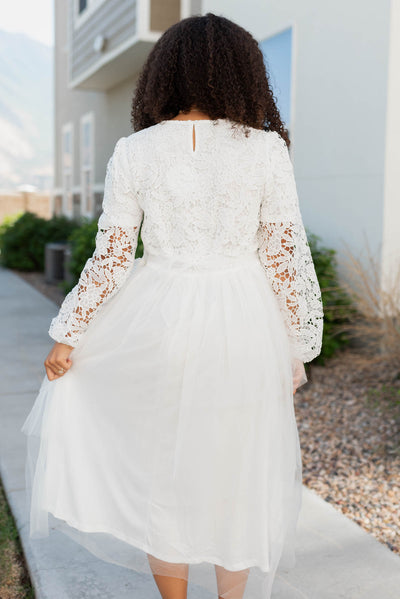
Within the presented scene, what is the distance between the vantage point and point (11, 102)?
167m

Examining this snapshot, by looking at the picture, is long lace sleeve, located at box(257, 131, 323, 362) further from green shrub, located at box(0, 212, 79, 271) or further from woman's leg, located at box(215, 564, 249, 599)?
green shrub, located at box(0, 212, 79, 271)

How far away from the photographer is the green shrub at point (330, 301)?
5098 millimetres

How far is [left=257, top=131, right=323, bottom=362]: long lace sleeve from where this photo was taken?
1.89 m

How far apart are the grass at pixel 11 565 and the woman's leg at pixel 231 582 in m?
0.85

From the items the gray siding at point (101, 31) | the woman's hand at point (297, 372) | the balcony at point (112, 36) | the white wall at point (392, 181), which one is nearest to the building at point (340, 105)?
the white wall at point (392, 181)

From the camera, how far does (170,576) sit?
6.62ft

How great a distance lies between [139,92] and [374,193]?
136 inches

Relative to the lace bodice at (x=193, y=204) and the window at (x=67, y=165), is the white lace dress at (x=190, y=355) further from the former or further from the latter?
the window at (x=67, y=165)

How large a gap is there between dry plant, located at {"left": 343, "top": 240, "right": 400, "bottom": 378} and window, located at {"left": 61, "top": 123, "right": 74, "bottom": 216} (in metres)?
10.3

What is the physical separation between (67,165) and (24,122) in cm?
15632

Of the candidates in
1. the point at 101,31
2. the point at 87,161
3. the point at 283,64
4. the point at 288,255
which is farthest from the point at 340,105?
the point at 87,161

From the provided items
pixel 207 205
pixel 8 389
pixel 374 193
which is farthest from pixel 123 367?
pixel 374 193

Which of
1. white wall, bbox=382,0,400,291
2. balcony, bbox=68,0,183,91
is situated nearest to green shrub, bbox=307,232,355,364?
white wall, bbox=382,0,400,291

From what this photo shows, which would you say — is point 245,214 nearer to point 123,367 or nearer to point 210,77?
point 210,77
